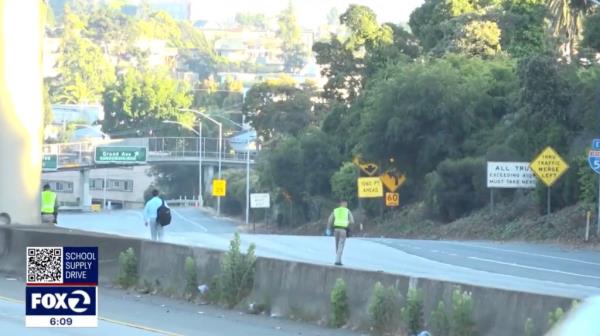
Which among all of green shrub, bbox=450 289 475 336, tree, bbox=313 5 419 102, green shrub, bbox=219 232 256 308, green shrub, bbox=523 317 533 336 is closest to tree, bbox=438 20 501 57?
tree, bbox=313 5 419 102

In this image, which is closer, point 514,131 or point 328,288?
point 328,288

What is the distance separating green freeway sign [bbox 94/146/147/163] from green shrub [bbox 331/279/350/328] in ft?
283

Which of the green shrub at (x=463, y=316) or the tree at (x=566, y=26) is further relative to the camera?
the tree at (x=566, y=26)

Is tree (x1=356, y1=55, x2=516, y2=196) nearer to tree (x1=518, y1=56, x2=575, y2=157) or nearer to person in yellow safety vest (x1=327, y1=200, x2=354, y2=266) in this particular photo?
tree (x1=518, y1=56, x2=575, y2=157)

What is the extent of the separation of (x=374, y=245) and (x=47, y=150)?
230ft

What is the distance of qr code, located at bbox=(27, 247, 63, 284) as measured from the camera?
16344mm

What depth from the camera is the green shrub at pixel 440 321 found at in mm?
15016

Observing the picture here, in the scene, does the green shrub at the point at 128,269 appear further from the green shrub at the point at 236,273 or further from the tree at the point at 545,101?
the tree at the point at 545,101

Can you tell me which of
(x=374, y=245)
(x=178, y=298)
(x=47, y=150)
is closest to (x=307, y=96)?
(x=47, y=150)

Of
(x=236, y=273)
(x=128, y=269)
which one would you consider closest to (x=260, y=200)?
(x=128, y=269)

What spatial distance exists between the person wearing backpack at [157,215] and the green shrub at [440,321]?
1526 centimetres

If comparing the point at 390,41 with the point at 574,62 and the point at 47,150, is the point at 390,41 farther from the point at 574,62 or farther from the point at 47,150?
the point at 47,150

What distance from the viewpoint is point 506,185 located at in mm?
53000

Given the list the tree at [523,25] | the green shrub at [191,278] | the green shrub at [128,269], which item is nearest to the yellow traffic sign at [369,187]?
the tree at [523,25]
